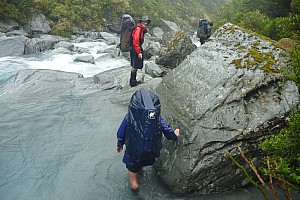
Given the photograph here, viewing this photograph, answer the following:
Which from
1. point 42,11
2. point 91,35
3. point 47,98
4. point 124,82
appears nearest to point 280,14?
point 124,82

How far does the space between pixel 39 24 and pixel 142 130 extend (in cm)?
2090

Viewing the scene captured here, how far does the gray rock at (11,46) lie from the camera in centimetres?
1506

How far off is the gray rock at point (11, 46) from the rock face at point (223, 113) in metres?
13.1

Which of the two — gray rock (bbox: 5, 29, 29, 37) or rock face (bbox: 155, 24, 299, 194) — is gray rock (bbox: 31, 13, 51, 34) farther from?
rock face (bbox: 155, 24, 299, 194)

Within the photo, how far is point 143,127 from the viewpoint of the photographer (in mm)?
3631

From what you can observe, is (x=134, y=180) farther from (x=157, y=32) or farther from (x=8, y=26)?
(x=157, y=32)

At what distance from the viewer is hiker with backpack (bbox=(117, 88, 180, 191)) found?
3.62 metres

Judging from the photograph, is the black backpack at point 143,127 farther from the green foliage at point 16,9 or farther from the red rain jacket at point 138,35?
the green foliage at point 16,9

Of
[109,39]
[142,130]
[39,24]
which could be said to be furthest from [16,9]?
[142,130]

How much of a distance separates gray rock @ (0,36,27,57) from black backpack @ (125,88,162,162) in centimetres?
1359

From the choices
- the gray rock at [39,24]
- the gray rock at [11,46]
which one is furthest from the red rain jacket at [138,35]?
the gray rock at [39,24]

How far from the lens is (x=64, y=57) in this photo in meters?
15.2

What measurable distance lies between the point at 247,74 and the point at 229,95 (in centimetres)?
55

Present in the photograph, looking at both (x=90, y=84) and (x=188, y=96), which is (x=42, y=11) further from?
(x=188, y=96)
